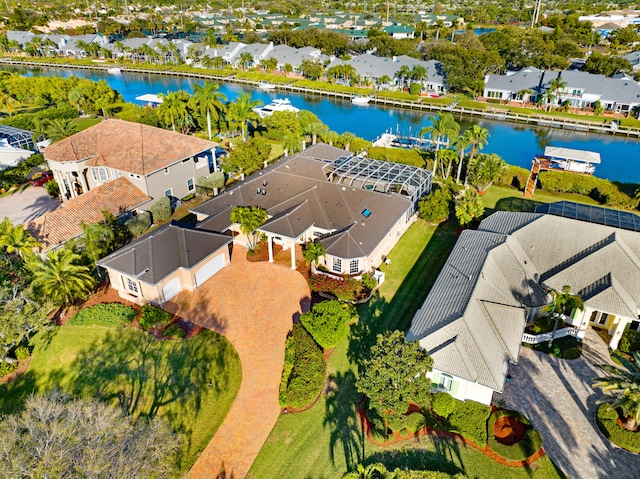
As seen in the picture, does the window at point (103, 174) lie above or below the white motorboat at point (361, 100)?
above

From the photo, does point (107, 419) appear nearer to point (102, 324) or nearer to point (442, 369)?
point (102, 324)

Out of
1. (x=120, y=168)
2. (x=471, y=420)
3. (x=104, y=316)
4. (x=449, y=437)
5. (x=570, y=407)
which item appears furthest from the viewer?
(x=120, y=168)

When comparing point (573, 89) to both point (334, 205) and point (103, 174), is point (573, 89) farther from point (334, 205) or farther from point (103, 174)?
point (103, 174)

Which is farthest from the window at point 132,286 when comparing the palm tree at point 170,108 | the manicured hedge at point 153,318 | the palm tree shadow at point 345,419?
the palm tree at point 170,108

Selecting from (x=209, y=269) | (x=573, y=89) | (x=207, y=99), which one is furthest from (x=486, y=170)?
(x=573, y=89)

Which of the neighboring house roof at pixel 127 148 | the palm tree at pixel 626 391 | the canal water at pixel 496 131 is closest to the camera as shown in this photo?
the palm tree at pixel 626 391

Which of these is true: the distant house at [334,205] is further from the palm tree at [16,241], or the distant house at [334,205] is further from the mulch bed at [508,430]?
the mulch bed at [508,430]

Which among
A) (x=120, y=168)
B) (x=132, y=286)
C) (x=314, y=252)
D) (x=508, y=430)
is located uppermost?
(x=120, y=168)

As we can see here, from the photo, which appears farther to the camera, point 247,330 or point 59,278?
point 247,330
